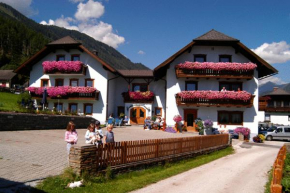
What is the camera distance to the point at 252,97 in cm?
2711

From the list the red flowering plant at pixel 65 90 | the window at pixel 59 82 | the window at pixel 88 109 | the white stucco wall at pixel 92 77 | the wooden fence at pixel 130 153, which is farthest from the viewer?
the window at pixel 59 82

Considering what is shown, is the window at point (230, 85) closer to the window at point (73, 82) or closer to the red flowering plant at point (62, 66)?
the red flowering plant at point (62, 66)

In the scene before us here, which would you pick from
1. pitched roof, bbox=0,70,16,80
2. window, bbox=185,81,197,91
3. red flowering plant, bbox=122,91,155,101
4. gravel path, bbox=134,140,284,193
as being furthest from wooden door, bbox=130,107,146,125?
pitched roof, bbox=0,70,16,80

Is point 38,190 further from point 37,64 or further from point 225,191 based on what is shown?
point 37,64

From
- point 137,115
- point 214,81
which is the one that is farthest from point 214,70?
point 137,115

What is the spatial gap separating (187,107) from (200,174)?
694 inches

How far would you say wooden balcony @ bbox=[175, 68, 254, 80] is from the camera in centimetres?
2733

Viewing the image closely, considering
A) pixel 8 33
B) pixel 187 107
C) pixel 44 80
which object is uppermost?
pixel 8 33

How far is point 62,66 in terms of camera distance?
100ft

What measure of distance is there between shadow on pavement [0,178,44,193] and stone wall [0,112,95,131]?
454 inches

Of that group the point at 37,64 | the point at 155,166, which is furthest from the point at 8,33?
the point at 155,166

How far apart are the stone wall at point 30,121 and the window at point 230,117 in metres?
14.6

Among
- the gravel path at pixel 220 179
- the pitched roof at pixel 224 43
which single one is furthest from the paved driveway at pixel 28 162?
the pitched roof at pixel 224 43

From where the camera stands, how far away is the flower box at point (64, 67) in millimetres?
30172
